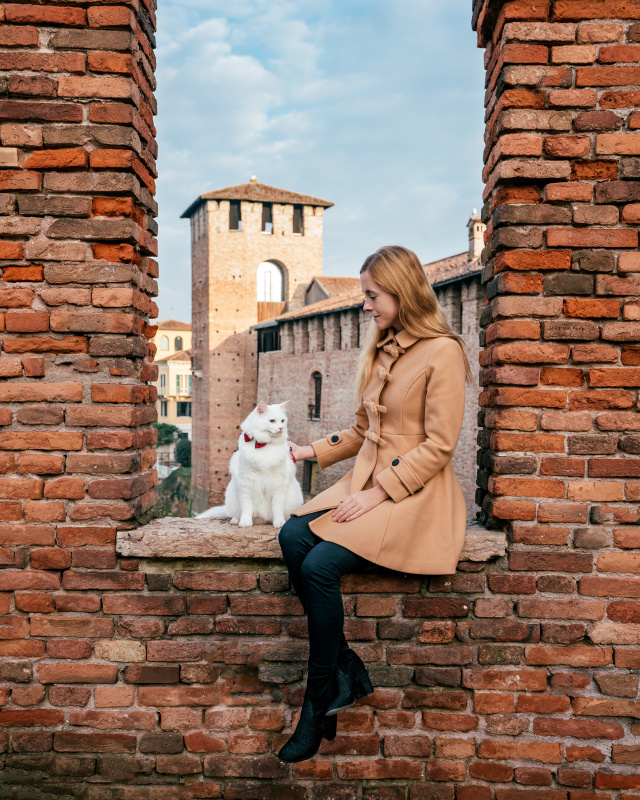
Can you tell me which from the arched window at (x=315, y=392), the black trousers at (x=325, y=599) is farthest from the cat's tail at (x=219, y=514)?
the arched window at (x=315, y=392)

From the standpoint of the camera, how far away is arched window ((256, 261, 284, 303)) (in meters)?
34.1

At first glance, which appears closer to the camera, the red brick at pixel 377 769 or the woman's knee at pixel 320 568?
the woman's knee at pixel 320 568

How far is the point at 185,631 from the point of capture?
2631mm

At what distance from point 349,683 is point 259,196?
1308 inches

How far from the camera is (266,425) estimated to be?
304 centimetres

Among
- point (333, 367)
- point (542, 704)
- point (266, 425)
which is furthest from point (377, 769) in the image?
point (333, 367)

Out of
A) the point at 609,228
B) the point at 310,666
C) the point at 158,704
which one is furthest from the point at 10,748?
the point at 609,228

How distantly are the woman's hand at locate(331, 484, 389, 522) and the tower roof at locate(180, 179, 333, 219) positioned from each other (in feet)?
106

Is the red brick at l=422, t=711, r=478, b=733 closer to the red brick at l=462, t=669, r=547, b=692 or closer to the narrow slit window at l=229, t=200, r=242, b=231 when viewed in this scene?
the red brick at l=462, t=669, r=547, b=692

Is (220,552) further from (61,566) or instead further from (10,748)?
(10,748)

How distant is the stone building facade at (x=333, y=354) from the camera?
587 inches

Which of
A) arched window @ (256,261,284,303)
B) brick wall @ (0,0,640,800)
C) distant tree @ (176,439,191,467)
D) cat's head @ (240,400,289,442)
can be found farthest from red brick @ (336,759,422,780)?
distant tree @ (176,439,191,467)

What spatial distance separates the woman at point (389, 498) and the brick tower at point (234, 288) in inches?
1164

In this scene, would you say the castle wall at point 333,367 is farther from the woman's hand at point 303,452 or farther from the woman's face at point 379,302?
the woman's face at point 379,302
